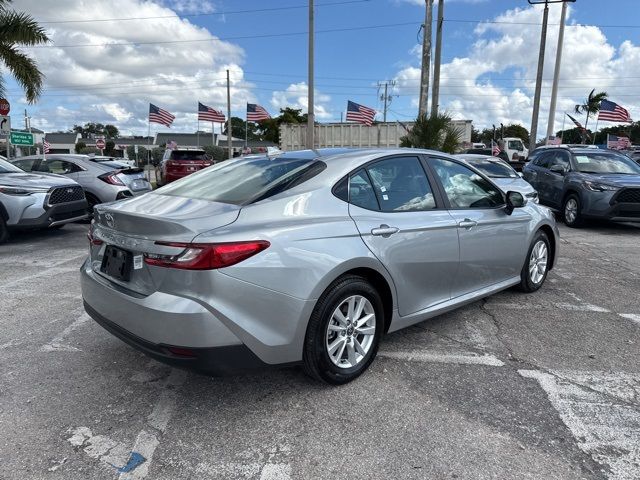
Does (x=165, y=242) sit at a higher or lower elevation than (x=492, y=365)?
higher

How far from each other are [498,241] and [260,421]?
268cm

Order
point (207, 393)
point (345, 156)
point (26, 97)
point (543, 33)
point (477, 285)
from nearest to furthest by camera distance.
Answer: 1. point (207, 393)
2. point (345, 156)
3. point (477, 285)
4. point (26, 97)
5. point (543, 33)

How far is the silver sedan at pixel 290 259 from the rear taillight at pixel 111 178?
6948 mm

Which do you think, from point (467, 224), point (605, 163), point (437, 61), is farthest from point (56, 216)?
point (437, 61)

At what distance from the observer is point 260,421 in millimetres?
2818

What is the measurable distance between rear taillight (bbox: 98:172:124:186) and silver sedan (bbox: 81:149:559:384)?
6948 millimetres

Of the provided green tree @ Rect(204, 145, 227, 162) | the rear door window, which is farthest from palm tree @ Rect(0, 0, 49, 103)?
green tree @ Rect(204, 145, 227, 162)

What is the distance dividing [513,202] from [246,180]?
2519 millimetres

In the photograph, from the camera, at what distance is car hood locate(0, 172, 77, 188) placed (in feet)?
25.3

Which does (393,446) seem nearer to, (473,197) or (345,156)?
(345,156)

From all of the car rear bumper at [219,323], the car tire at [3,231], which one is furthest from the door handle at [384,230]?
the car tire at [3,231]

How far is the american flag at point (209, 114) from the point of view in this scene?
28.1 meters

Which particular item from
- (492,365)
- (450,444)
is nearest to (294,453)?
(450,444)

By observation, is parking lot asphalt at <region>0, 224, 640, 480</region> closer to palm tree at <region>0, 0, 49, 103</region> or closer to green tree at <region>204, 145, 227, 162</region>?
palm tree at <region>0, 0, 49, 103</region>
